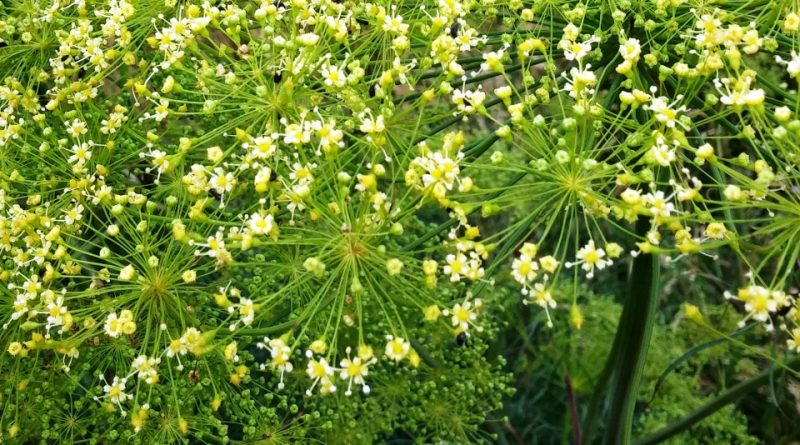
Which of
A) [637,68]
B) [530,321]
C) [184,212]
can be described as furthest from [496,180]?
[184,212]

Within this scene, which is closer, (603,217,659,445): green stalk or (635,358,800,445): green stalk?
(603,217,659,445): green stalk

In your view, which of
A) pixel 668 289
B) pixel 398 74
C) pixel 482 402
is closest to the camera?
pixel 398 74

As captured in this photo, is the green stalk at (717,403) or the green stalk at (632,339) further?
the green stalk at (717,403)

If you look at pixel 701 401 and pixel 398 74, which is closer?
pixel 398 74

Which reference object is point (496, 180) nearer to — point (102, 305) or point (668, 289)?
point (668, 289)
